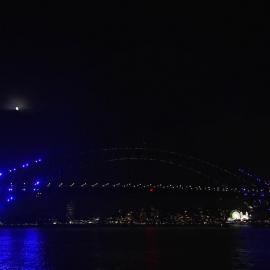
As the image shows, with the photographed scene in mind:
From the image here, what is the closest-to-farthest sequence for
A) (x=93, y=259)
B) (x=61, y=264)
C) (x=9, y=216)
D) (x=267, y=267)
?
(x=267, y=267)
(x=61, y=264)
(x=93, y=259)
(x=9, y=216)

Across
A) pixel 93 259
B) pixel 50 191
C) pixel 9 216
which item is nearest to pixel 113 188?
pixel 50 191

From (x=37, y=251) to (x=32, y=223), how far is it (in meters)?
49.5

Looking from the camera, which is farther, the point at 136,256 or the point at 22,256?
the point at 136,256

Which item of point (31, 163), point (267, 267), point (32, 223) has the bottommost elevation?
point (267, 267)

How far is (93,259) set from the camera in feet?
114

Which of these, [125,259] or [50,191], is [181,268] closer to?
[125,259]

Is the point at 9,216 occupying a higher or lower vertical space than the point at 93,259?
higher

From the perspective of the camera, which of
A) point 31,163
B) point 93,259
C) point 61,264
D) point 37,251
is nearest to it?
point 61,264

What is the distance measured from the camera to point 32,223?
88.8 metres

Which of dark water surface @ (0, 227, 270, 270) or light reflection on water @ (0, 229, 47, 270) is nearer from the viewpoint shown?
light reflection on water @ (0, 229, 47, 270)

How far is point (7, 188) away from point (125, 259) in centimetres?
3638

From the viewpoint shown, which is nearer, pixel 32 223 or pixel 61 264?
pixel 61 264

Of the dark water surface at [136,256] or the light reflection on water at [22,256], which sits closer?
the light reflection on water at [22,256]

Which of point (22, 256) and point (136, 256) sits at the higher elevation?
point (22, 256)
